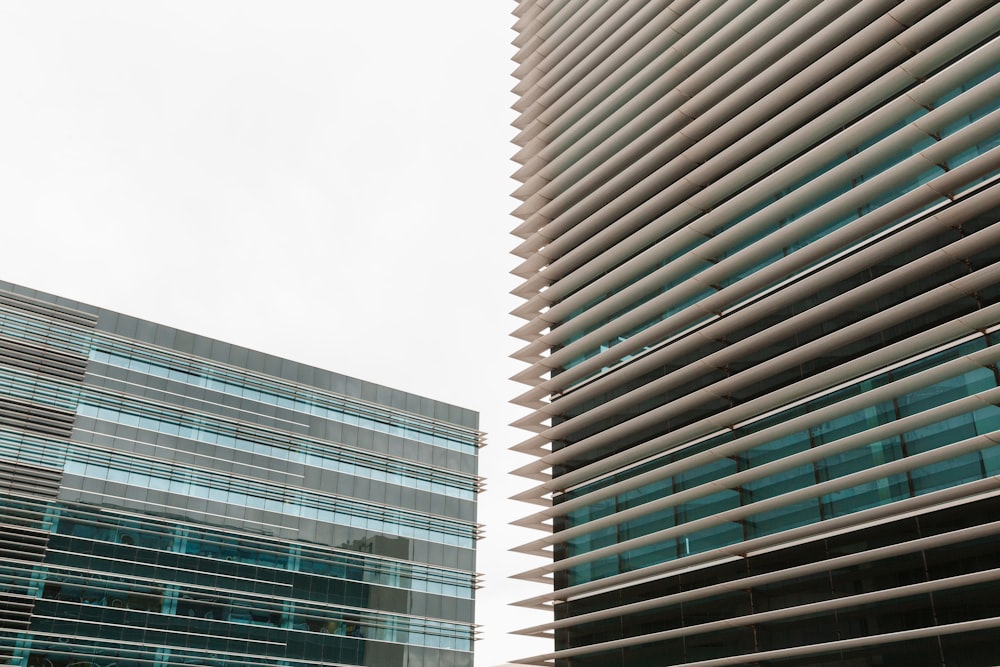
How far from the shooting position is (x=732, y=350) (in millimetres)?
25344

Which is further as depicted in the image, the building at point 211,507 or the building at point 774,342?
the building at point 211,507

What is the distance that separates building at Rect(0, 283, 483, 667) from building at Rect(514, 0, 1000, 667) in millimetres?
34971

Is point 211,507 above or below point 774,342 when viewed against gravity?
above

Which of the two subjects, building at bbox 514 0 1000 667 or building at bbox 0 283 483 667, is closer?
building at bbox 514 0 1000 667

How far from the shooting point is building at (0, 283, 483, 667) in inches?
Answer: 2136

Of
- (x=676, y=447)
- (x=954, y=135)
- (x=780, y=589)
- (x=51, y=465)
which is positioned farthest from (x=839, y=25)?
(x=51, y=465)

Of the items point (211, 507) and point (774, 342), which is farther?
point (211, 507)

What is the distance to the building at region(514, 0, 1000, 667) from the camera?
20109 millimetres

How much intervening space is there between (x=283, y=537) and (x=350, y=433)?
9.67 metres

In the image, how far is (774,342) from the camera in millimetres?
24797

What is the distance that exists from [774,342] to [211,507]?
4637 cm

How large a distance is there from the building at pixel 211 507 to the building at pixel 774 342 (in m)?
35.0

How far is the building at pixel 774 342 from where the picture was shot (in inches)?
792

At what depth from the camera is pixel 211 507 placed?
60781 millimetres
